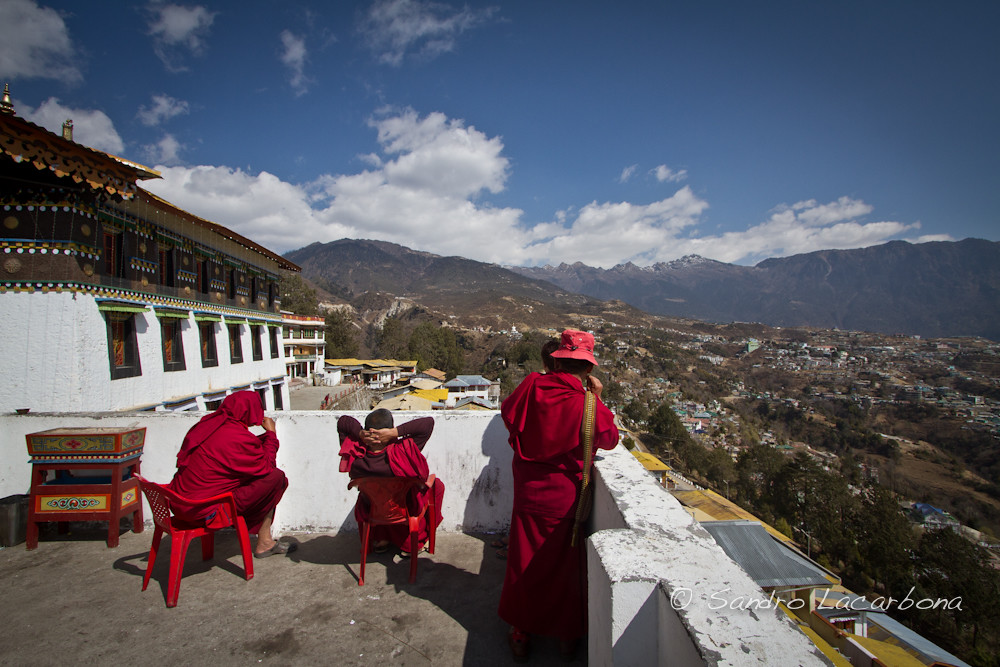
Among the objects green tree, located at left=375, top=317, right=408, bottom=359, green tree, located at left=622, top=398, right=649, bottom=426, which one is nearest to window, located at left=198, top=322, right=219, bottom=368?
green tree, located at left=375, top=317, right=408, bottom=359

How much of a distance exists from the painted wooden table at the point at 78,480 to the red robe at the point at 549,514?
3275mm

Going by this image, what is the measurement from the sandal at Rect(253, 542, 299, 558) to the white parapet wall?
269 centimetres

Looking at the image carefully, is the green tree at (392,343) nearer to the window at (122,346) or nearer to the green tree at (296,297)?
the green tree at (296,297)

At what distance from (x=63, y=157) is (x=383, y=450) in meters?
5.42

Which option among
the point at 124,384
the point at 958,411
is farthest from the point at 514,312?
the point at 124,384

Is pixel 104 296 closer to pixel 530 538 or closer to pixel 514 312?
pixel 530 538

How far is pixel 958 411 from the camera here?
73625mm

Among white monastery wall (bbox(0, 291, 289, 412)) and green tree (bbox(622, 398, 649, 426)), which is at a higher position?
white monastery wall (bbox(0, 291, 289, 412))

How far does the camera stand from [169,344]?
33.8ft

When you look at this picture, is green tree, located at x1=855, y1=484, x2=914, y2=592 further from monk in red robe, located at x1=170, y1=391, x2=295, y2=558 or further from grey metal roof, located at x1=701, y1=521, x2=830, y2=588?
monk in red robe, located at x1=170, y1=391, x2=295, y2=558

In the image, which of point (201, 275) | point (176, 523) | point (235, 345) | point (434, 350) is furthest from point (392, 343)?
point (176, 523)

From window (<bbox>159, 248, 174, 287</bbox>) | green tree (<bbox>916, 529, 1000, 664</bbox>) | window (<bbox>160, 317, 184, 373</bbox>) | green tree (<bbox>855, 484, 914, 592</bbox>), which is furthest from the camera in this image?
green tree (<bbox>855, 484, 914, 592</bbox>)

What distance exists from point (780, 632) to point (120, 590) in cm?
389

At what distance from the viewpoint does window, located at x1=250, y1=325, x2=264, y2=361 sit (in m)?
15.7
